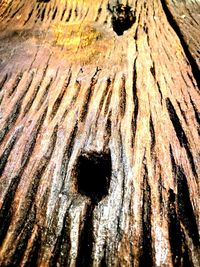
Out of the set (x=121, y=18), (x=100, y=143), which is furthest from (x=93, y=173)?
(x=121, y=18)

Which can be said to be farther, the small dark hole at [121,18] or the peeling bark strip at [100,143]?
the small dark hole at [121,18]

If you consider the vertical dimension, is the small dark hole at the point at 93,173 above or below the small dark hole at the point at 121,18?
below

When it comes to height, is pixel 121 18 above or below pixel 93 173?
above

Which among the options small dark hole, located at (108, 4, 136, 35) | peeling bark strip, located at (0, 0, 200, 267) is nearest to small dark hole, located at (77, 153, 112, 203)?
peeling bark strip, located at (0, 0, 200, 267)

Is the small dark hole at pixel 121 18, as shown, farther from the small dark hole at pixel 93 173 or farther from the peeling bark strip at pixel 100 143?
the small dark hole at pixel 93 173

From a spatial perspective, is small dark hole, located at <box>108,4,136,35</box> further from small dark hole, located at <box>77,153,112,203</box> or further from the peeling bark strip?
small dark hole, located at <box>77,153,112,203</box>

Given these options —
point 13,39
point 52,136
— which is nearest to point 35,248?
point 52,136

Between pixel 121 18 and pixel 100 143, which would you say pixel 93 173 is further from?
pixel 121 18

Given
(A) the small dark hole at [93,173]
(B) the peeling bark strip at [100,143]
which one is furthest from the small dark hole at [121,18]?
(A) the small dark hole at [93,173]

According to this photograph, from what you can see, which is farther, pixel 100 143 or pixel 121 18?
pixel 121 18
